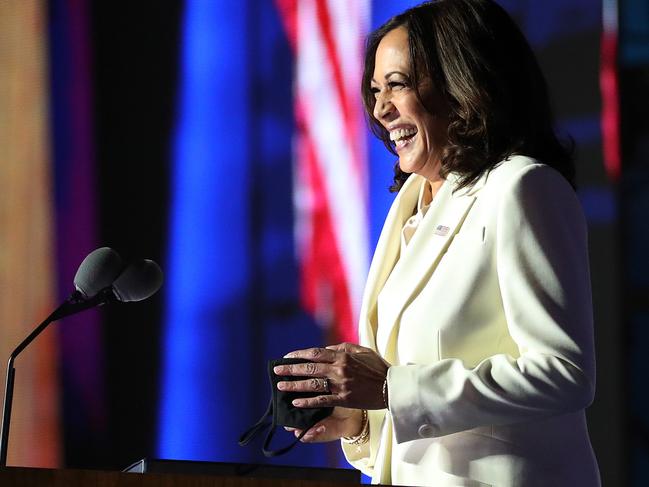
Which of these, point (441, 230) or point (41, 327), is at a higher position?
point (441, 230)

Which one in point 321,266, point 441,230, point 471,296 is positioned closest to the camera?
point 471,296

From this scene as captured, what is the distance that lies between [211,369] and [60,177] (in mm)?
903

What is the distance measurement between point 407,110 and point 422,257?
1.01 ft

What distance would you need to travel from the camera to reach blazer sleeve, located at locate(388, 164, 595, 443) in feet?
4.48

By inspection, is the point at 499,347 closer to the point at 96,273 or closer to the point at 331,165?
the point at 96,273

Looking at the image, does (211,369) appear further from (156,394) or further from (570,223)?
(570,223)

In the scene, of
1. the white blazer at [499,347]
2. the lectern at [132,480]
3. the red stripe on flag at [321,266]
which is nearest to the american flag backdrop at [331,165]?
the red stripe on flag at [321,266]

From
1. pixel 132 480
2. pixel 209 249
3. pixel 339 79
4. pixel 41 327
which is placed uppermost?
pixel 339 79

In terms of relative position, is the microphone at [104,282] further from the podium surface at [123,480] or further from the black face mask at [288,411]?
the podium surface at [123,480]

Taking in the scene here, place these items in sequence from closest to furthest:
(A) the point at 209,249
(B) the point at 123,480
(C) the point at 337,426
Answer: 1. (B) the point at 123,480
2. (C) the point at 337,426
3. (A) the point at 209,249

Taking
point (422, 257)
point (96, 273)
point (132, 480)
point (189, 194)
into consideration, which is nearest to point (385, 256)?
point (422, 257)

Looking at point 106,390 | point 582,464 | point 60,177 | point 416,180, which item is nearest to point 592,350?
point 582,464

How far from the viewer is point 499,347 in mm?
1500

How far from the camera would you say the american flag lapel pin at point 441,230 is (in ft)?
5.23
